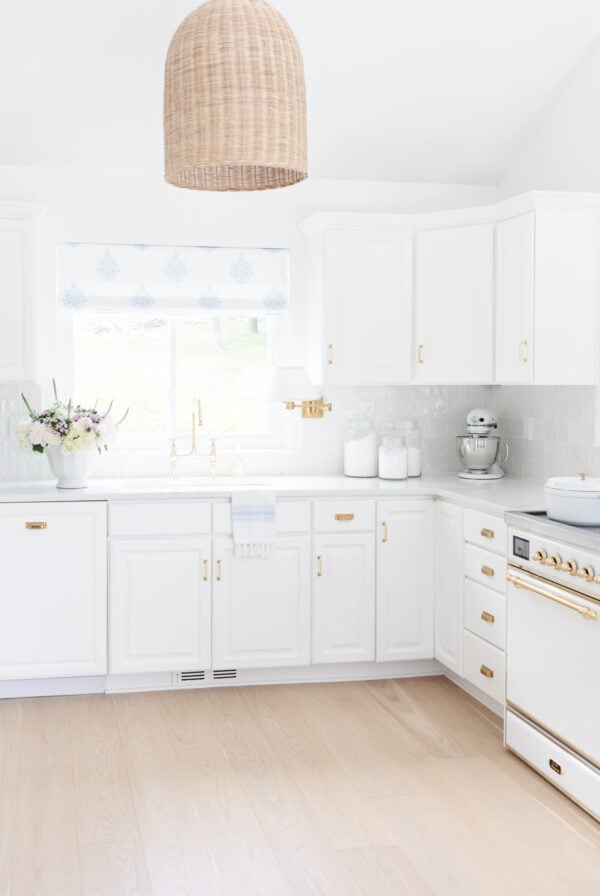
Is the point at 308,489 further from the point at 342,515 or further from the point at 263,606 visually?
the point at 263,606

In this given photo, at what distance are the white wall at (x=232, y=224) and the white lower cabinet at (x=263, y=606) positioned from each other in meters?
0.77

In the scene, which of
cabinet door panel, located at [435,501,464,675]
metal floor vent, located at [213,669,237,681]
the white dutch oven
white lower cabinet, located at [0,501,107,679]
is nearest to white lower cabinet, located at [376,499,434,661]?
cabinet door panel, located at [435,501,464,675]

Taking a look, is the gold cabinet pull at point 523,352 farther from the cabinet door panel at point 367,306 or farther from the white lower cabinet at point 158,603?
the white lower cabinet at point 158,603

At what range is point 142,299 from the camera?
5.00 m

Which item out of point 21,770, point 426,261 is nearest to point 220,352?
point 426,261

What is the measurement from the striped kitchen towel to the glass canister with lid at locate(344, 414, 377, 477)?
0.73 meters

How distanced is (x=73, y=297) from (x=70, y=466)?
0.95 metres

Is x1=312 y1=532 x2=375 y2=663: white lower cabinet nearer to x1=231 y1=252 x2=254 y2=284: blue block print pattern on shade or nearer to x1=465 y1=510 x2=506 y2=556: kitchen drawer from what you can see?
x1=465 y1=510 x2=506 y2=556: kitchen drawer

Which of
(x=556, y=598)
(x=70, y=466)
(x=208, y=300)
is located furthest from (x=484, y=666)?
(x=208, y=300)

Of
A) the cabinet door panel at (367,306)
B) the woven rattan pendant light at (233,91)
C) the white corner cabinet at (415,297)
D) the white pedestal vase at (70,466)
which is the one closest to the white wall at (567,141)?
the white corner cabinet at (415,297)

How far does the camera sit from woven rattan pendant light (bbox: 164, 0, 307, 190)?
8.27ft

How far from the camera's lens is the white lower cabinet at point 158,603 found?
4.40m

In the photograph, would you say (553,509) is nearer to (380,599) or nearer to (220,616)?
(380,599)

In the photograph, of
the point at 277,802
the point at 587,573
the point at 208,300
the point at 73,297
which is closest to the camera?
the point at 587,573
